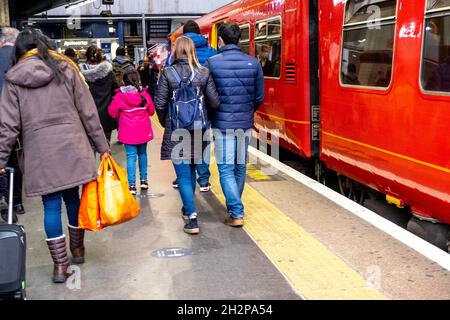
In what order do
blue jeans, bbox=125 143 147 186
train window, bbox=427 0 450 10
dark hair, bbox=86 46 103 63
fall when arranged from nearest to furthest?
train window, bbox=427 0 450 10
blue jeans, bbox=125 143 147 186
dark hair, bbox=86 46 103 63

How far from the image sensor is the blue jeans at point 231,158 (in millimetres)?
5031

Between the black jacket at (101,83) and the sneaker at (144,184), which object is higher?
the black jacket at (101,83)

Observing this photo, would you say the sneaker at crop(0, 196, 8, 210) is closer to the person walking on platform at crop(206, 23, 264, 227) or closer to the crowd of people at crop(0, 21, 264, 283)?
the crowd of people at crop(0, 21, 264, 283)

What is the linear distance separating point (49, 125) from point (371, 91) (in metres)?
2.99

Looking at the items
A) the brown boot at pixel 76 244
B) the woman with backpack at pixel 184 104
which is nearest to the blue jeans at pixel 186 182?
the woman with backpack at pixel 184 104

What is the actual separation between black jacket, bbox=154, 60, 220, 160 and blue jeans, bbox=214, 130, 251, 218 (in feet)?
0.87

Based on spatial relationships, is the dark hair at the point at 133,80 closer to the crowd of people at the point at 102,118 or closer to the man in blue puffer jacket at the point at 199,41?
the crowd of people at the point at 102,118

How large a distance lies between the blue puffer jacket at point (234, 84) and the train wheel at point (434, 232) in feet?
5.71

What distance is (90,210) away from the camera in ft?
12.8

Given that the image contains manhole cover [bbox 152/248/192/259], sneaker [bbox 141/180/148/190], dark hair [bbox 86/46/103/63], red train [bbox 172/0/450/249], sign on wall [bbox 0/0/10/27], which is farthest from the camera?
sign on wall [bbox 0/0/10/27]

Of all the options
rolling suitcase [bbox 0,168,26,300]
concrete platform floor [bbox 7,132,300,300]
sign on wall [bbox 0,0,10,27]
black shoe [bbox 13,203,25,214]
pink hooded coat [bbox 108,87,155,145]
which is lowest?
concrete platform floor [bbox 7,132,300,300]

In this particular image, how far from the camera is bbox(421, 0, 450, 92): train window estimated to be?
4.14 m

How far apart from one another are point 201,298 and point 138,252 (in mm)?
1047

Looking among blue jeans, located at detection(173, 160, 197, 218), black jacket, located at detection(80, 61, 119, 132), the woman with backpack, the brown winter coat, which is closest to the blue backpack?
the woman with backpack
